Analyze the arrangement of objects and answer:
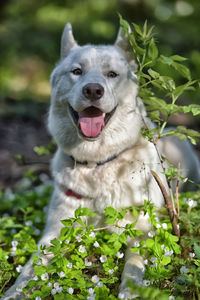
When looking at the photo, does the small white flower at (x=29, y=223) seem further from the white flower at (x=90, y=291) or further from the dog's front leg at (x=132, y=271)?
the white flower at (x=90, y=291)

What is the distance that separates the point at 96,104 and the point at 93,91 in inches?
4.0

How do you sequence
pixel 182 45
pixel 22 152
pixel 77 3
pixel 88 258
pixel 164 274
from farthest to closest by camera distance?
1. pixel 77 3
2. pixel 182 45
3. pixel 22 152
4. pixel 88 258
5. pixel 164 274

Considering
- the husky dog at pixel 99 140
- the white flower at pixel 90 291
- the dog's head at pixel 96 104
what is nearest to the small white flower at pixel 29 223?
the husky dog at pixel 99 140

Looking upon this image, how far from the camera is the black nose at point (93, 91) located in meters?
2.50

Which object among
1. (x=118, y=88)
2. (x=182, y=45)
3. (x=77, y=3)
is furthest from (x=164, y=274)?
(x=77, y=3)

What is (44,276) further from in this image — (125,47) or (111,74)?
(125,47)

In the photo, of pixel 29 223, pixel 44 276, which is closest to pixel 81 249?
pixel 44 276

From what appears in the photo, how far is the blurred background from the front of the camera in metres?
8.26

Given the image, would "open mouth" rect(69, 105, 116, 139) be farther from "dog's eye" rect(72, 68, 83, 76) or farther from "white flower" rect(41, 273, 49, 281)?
"white flower" rect(41, 273, 49, 281)

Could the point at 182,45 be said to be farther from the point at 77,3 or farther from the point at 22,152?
the point at 22,152

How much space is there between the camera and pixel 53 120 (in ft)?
9.80

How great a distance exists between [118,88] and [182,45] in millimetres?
9809

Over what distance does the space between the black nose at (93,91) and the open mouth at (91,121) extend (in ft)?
0.55

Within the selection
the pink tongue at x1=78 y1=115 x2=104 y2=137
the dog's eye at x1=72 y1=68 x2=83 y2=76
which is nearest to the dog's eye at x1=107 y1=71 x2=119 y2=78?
the dog's eye at x1=72 y1=68 x2=83 y2=76
